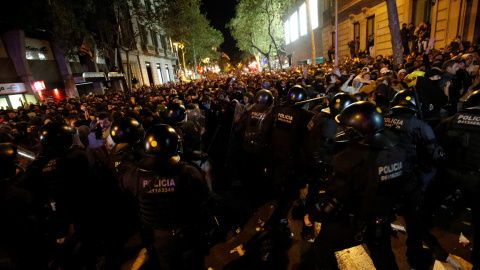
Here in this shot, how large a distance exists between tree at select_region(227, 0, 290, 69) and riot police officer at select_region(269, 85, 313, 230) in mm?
27287

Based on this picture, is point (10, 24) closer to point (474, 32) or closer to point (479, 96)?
point (479, 96)

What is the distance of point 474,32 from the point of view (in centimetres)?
1176

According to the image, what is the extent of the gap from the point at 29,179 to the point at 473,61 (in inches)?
451

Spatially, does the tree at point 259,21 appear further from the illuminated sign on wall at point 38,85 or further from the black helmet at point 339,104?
the black helmet at point 339,104

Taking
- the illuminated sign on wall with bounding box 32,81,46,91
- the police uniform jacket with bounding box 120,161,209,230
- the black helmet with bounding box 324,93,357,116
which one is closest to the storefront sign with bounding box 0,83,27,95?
the illuminated sign on wall with bounding box 32,81,46,91

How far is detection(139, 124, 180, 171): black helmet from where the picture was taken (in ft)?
7.93

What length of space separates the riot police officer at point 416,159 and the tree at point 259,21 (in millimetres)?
28078

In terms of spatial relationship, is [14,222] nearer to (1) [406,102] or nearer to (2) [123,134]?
(2) [123,134]

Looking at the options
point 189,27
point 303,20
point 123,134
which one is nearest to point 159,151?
point 123,134

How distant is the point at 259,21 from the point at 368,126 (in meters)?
37.5

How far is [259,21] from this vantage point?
3578cm

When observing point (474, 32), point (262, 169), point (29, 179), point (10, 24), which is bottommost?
point (262, 169)

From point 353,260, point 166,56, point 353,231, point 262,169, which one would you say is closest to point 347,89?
point 262,169

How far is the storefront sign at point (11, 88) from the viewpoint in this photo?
17.5 meters
